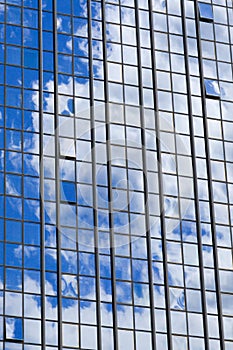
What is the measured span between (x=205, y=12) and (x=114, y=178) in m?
14.6

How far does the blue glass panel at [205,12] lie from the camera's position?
3383 inches

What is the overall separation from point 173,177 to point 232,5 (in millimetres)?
13872

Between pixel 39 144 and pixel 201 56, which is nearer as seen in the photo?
pixel 39 144

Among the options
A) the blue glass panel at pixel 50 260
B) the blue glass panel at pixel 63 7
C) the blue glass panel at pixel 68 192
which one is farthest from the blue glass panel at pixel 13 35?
the blue glass panel at pixel 50 260

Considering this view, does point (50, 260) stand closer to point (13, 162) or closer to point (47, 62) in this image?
point (13, 162)

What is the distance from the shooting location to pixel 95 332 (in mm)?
73500

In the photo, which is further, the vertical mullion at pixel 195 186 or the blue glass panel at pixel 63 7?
the blue glass panel at pixel 63 7

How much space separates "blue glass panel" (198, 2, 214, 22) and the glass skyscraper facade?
2.13 ft

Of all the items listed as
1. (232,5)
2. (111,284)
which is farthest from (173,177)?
(232,5)

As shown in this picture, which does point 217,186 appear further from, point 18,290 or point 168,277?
point 18,290

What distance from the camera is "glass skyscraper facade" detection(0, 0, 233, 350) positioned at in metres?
73.8

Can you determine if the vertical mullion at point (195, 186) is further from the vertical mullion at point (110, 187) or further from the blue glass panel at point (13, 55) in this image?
the blue glass panel at point (13, 55)

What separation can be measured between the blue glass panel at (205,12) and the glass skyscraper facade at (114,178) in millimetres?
651

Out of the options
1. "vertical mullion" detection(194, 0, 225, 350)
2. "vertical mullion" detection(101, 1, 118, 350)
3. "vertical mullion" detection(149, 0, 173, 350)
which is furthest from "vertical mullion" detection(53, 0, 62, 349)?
"vertical mullion" detection(194, 0, 225, 350)
